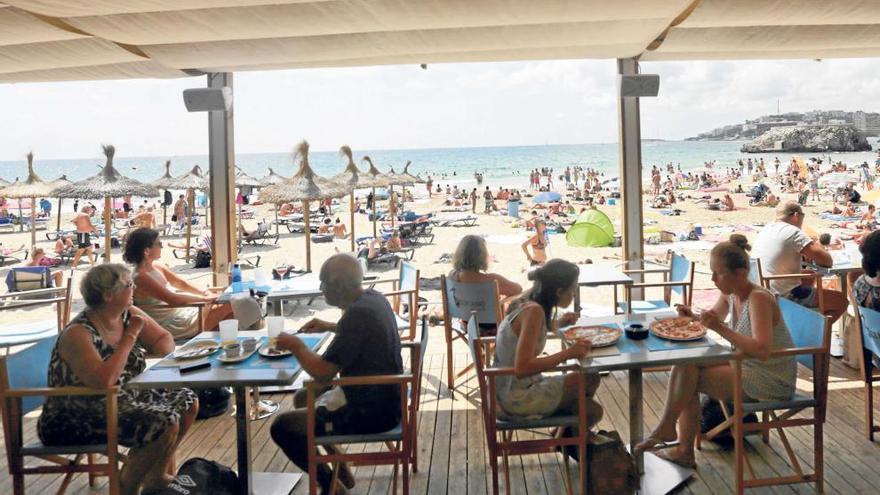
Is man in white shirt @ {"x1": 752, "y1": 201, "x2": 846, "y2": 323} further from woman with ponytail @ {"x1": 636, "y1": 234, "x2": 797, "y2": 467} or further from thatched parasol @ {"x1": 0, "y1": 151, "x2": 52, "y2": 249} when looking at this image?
thatched parasol @ {"x1": 0, "y1": 151, "x2": 52, "y2": 249}

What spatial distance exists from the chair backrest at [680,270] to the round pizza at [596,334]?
1743mm

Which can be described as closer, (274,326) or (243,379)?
(243,379)

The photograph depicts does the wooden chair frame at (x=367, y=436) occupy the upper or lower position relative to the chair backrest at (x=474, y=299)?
lower

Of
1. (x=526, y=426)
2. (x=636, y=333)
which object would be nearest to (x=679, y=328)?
(x=636, y=333)

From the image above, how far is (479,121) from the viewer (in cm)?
5778

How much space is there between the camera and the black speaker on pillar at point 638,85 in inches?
197

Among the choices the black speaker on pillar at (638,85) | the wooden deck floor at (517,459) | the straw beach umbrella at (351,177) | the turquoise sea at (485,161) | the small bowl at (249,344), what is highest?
the turquoise sea at (485,161)

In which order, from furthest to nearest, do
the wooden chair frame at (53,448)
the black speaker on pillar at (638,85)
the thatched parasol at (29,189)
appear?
the thatched parasol at (29,189), the black speaker on pillar at (638,85), the wooden chair frame at (53,448)

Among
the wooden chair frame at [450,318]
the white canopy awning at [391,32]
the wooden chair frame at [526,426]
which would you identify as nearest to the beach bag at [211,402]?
the wooden chair frame at [450,318]

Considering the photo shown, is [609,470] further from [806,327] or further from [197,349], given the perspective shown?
[197,349]

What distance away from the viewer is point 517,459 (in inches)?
121

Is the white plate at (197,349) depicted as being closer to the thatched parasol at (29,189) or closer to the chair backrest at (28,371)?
the chair backrest at (28,371)

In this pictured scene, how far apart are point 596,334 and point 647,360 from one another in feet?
1.20

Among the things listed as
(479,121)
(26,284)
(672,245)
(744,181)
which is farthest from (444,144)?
(26,284)
